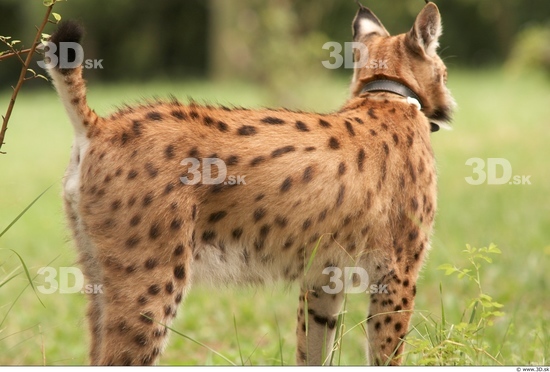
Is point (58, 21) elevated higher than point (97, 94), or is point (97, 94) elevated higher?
point (58, 21)

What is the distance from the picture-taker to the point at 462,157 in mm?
12883

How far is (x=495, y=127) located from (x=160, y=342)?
11.5 meters

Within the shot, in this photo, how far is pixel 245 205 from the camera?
4.38m

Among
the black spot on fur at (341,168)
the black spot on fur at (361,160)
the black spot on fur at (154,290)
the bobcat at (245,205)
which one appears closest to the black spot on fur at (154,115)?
the bobcat at (245,205)

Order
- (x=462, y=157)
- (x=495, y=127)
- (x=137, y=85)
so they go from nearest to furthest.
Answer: (x=462, y=157) < (x=495, y=127) < (x=137, y=85)

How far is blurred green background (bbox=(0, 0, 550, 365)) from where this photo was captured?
6.31 meters

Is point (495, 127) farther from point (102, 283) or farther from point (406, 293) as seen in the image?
point (102, 283)

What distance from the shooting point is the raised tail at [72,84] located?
4.12 metres

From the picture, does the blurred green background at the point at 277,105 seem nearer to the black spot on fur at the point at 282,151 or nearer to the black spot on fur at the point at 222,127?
the black spot on fur at the point at 222,127

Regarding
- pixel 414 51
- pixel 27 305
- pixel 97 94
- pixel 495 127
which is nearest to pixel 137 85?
pixel 97 94

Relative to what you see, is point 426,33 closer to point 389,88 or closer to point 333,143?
point 389,88

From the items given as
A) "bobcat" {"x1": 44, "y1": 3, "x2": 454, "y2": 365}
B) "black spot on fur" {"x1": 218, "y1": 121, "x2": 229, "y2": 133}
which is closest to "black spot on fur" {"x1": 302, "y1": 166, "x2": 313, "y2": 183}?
"bobcat" {"x1": 44, "y1": 3, "x2": 454, "y2": 365}

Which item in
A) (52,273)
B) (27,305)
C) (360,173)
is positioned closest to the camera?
(360,173)

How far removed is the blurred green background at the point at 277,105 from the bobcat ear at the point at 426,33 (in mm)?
1278
